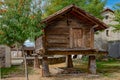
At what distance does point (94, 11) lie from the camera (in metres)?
39.2

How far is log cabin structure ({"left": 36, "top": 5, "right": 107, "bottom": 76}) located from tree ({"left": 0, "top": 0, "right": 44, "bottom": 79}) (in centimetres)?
433

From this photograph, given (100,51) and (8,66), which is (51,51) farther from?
(8,66)

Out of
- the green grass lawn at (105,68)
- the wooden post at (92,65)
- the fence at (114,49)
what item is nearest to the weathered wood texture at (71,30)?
the wooden post at (92,65)

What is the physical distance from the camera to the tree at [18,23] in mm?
19859

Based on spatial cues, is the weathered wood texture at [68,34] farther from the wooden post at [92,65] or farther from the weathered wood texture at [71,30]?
the wooden post at [92,65]

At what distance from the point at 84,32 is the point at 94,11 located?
13.8m

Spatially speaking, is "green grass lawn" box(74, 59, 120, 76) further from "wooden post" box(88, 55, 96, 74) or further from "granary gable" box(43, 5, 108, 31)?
"granary gable" box(43, 5, 108, 31)

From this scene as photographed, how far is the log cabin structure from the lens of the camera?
81.8ft

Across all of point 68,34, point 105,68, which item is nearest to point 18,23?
point 68,34

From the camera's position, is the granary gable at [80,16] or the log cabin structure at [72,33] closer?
the granary gable at [80,16]

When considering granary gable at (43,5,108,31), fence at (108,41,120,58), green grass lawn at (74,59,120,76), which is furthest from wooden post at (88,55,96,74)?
fence at (108,41,120,58)

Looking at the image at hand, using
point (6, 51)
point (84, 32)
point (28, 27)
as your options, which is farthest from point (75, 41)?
point (6, 51)

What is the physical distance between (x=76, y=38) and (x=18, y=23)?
23.2 ft

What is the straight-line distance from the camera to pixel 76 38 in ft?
84.1
